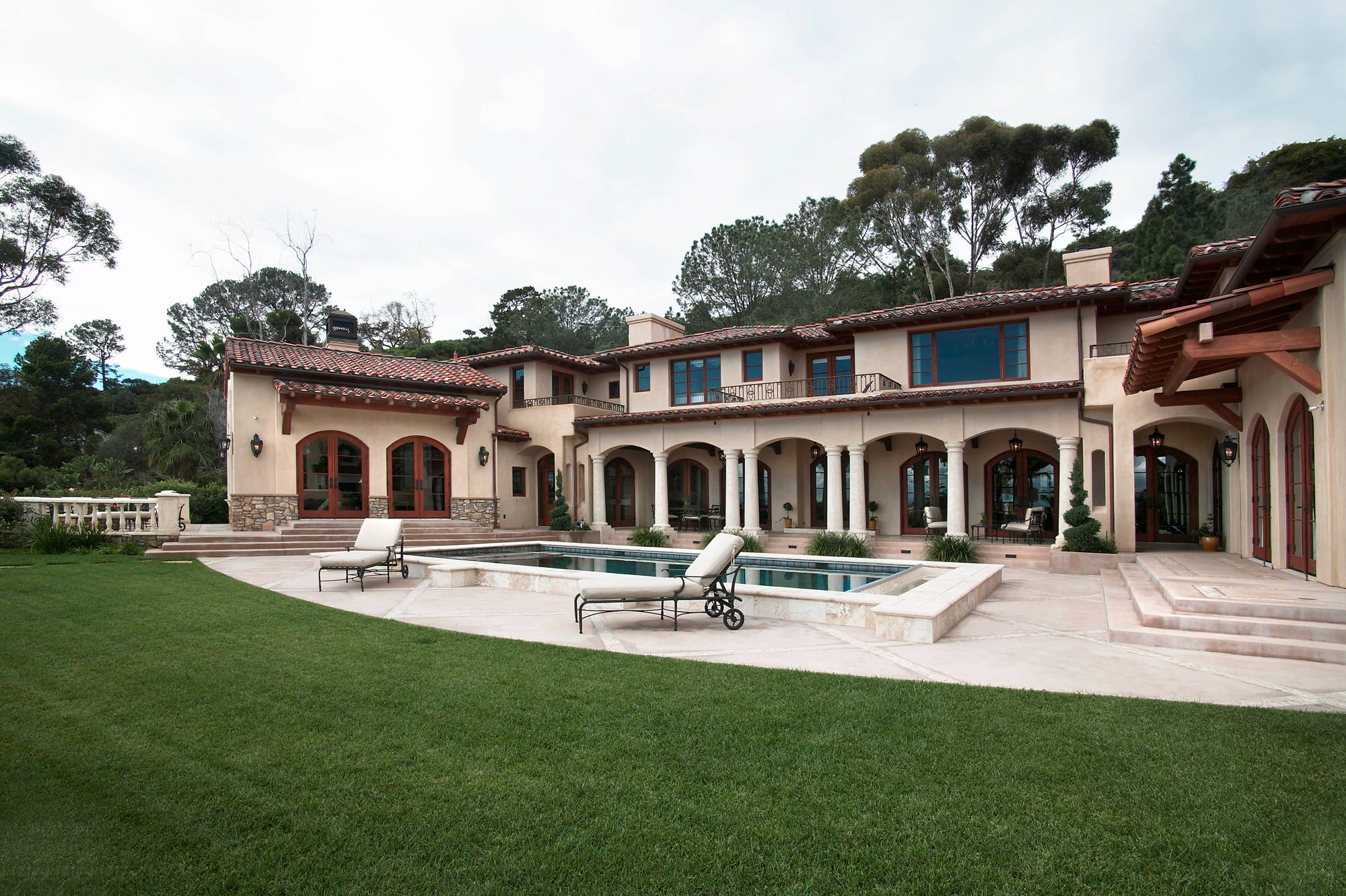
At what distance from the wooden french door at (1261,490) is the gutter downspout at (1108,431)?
2.63m

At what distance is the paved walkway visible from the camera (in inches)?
219

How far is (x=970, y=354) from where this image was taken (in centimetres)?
1908

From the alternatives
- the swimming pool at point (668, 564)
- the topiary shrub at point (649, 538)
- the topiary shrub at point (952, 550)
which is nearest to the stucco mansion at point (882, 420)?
the topiary shrub at point (649, 538)

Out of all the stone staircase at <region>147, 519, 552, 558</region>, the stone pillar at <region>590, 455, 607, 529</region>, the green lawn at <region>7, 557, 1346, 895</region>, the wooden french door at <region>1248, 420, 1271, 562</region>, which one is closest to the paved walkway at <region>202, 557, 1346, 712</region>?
the green lawn at <region>7, 557, 1346, 895</region>

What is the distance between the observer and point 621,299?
148 feet

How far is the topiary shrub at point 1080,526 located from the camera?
14.4 m

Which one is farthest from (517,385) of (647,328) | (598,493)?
(598,493)

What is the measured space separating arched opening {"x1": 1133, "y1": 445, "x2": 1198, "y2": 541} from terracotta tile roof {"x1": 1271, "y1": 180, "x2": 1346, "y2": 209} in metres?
11.2

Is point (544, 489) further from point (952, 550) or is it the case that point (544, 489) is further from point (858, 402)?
point (952, 550)

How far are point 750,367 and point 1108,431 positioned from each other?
33.9ft

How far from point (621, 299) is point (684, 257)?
327 inches

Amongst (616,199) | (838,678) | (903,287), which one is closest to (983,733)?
(838,678)

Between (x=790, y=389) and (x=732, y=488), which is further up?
(x=790, y=389)

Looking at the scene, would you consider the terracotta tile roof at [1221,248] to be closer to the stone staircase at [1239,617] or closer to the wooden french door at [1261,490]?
the wooden french door at [1261,490]
